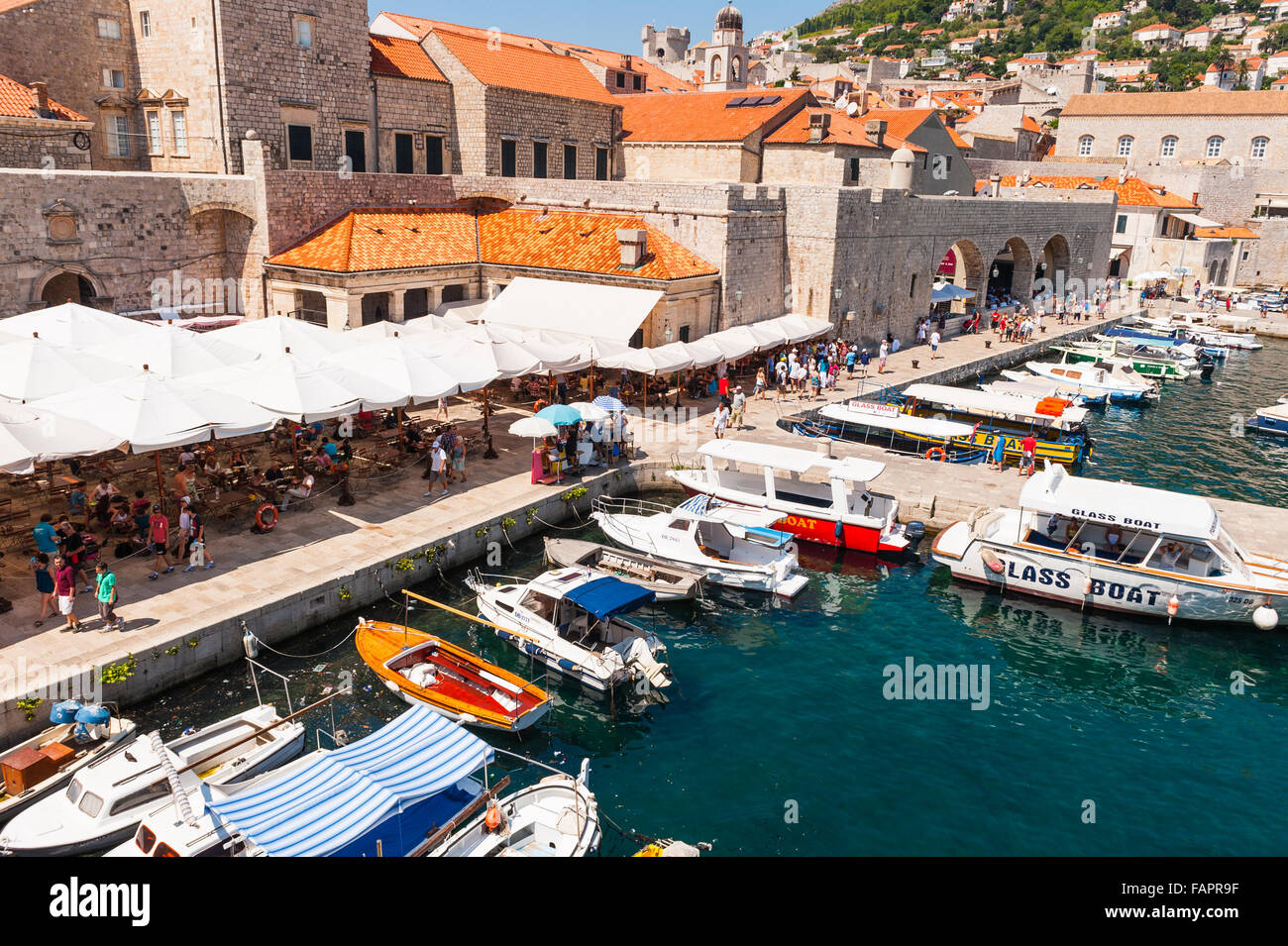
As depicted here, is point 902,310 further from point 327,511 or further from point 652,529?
point 327,511

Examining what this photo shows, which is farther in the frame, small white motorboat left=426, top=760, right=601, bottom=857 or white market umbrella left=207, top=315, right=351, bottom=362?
white market umbrella left=207, top=315, right=351, bottom=362

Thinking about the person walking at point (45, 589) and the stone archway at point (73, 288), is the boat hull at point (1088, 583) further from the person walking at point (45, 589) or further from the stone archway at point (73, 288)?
Result: the stone archway at point (73, 288)

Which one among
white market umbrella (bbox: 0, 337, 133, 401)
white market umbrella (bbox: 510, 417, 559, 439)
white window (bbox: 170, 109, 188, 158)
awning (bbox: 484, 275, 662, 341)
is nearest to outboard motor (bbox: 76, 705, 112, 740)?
white market umbrella (bbox: 0, 337, 133, 401)

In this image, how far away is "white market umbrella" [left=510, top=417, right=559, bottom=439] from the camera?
1992cm

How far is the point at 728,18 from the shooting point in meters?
53.1

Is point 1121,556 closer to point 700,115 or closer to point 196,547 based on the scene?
point 196,547

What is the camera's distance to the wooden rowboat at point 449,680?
43.5 ft

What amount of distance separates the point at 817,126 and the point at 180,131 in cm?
2404

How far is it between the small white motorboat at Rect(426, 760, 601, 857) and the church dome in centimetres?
5160

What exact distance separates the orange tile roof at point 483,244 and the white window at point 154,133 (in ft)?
23.6

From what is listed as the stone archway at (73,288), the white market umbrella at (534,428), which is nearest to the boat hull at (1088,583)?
the white market umbrella at (534,428)

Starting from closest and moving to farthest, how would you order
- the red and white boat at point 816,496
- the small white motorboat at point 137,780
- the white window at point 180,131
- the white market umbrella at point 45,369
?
the small white motorboat at point 137,780 < the white market umbrella at point 45,369 < the red and white boat at point 816,496 < the white window at point 180,131

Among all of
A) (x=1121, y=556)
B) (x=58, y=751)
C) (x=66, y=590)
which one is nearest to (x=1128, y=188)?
(x=1121, y=556)

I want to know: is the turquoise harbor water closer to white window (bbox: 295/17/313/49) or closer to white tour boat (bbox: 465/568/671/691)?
white tour boat (bbox: 465/568/671/691)
